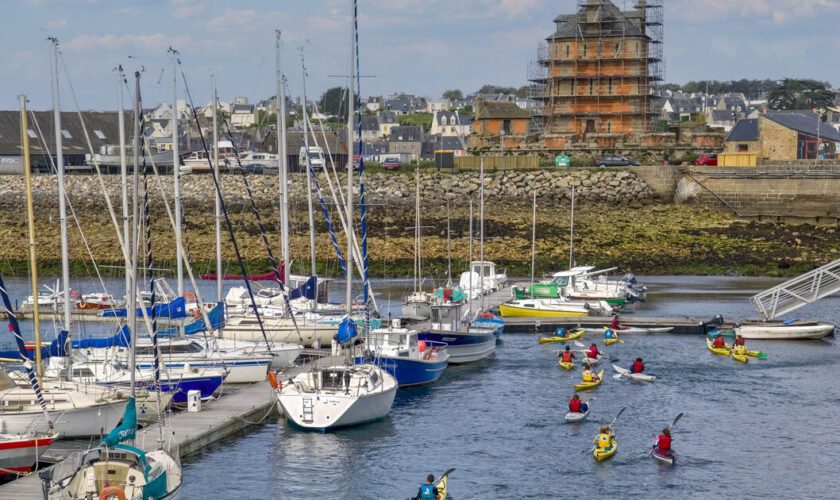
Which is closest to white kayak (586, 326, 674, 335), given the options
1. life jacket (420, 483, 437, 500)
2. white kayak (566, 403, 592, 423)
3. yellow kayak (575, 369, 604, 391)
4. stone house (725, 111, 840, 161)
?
yellow kayak (575, 369, 604, 391)

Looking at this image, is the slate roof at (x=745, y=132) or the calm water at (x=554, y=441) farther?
the slate roof at (x=745, y=132)

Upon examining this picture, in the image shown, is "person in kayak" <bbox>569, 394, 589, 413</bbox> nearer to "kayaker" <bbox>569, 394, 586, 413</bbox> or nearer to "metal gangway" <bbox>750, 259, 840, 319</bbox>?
"kayaker" <bbox>569, 394, 586, 413</bbox>

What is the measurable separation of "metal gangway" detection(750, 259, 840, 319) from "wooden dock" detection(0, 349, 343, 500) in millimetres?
24031

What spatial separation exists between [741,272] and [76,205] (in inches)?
1886

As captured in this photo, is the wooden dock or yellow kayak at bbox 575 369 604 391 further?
yellow kayak at bbox 575 369 604 391

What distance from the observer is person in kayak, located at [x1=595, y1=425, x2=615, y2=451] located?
113 feet

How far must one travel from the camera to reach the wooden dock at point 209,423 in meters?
28.6

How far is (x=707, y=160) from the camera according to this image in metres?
99.7

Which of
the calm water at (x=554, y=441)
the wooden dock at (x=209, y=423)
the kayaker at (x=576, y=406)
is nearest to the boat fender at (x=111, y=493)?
the wooden dock at (x=209, y=423)

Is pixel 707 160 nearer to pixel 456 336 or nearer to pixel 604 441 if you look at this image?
pixel 456 336

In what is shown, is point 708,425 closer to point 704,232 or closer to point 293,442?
point 293,442

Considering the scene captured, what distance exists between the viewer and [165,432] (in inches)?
1308

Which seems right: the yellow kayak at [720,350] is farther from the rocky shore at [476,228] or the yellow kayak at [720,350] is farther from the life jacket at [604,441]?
the rocky shore at [476,228]

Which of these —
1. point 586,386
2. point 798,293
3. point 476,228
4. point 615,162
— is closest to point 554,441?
point 586,386
